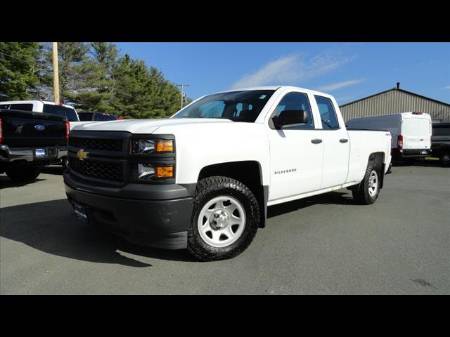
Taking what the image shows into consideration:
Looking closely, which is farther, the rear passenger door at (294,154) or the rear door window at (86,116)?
the rear door window at (86,116)

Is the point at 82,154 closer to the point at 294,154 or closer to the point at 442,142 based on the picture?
the point at 294,154

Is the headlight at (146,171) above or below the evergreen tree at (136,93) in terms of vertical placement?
below

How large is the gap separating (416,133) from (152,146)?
1454 cm

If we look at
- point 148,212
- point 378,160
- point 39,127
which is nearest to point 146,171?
point 148,212

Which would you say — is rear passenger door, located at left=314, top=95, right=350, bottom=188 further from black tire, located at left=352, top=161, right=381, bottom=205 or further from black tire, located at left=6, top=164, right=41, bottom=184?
black tire, located at left=6, top=164, right=41, bottom=184

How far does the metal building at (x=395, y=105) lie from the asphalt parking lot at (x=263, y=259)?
30218 mm

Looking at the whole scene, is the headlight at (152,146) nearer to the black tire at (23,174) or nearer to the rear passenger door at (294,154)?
the rear passenger door at (294,154)

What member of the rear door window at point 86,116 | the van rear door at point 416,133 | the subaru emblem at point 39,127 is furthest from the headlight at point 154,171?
the van rear door at point 416,133

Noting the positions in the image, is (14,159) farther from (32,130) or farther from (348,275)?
(348,275)

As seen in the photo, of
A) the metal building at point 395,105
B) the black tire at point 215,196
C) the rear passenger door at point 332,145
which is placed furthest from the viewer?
the metal building at point 395,105

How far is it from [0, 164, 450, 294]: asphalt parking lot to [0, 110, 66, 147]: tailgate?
194 cm

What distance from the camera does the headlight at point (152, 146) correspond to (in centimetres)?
277
